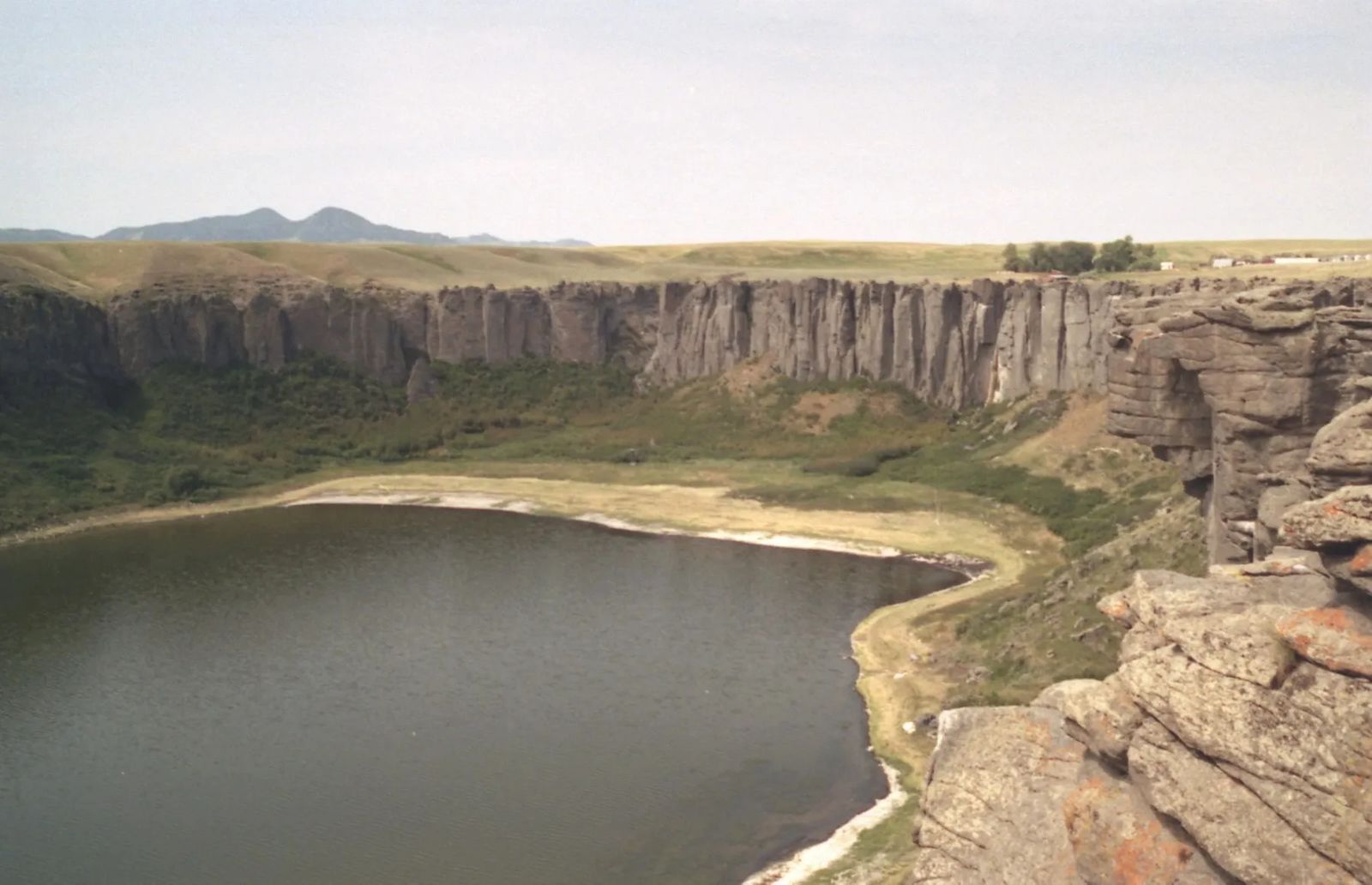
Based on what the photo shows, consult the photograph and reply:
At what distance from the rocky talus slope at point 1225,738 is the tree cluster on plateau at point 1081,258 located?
408ft

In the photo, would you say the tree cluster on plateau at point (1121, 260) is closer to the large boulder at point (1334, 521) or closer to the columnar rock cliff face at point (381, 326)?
the columnar rock cliff face at point (381, 326)

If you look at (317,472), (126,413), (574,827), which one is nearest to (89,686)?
(574,827)

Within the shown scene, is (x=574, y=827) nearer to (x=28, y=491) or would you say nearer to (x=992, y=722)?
(x=992, y=722)

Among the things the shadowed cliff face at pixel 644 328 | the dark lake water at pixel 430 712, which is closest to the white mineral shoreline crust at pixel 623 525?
the dark lake water at pixel 430 712

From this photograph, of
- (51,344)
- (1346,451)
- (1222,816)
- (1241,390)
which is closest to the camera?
(1222,816)

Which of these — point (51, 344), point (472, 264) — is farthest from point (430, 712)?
point (472, 264)

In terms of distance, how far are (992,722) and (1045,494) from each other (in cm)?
5551

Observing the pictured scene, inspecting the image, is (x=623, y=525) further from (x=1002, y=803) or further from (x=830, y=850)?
(x=1002, y=803)

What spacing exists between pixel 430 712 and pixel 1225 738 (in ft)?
119

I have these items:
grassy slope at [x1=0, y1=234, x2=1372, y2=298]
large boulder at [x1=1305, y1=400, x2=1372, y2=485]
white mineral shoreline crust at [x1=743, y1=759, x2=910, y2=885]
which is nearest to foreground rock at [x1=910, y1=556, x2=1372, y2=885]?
large boulder at [x1=1305, y1=400, x2=1372, y2=485]

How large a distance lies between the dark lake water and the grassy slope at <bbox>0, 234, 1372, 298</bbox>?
2269 inches

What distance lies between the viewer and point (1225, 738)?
1712cm

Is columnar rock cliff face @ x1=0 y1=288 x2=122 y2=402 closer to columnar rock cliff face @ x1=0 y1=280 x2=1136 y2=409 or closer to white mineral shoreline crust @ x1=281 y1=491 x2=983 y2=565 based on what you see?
columnar rock cliff face @ x1=0 y1=280 x2=1136 y2=409

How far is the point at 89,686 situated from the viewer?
173ft
